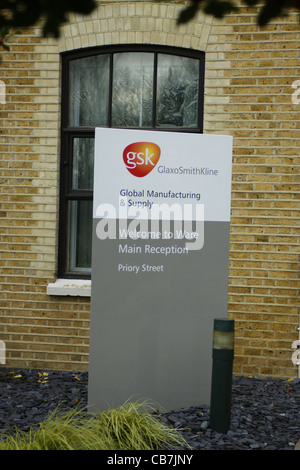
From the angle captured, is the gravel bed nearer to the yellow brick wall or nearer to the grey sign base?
the grey sign base

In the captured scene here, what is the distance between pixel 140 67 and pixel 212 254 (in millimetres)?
2621

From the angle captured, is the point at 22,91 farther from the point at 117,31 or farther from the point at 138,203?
the point at 138,203

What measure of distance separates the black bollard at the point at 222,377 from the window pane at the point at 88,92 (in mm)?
3070

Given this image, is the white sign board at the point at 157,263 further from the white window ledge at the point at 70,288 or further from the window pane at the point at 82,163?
the window pane at the point at 82,163

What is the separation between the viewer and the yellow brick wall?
19.8 feet

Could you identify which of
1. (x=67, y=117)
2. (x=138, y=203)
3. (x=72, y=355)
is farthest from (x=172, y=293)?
(x=67, y=117)

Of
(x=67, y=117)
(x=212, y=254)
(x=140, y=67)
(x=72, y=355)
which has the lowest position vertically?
(x=72, y=355)

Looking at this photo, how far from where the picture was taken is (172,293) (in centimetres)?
466

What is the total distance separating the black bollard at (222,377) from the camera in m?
4.25

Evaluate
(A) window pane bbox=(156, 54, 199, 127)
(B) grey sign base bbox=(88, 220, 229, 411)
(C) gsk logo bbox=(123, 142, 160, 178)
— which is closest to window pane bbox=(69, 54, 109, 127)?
(A) window pane bbox=(156, 54, 199, 127)

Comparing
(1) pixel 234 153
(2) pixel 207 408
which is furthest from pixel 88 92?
(2) pixel 207 408

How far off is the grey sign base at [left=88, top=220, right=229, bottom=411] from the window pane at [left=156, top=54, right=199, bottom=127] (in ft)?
6.67

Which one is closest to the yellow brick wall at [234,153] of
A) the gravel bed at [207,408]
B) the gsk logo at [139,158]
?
the gravel bed at [207,408]

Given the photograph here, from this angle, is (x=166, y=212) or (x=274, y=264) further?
(x=274, y=264)
